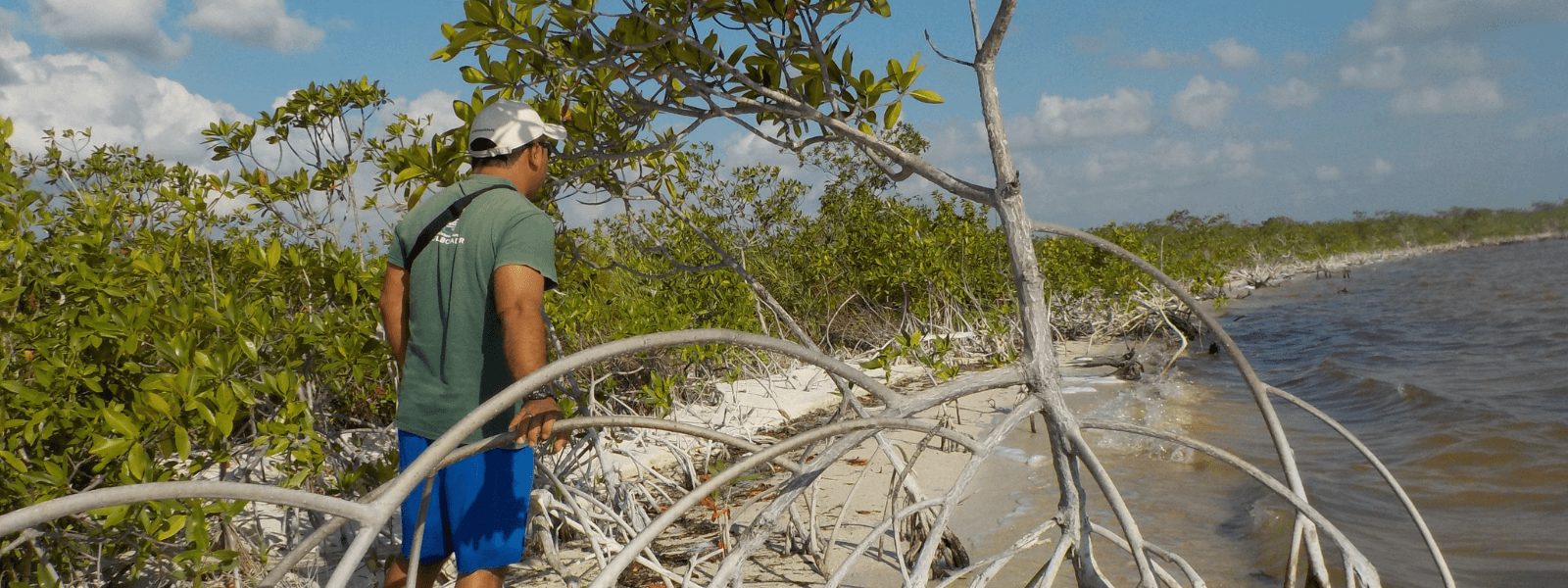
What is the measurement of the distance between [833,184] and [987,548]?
7998mm

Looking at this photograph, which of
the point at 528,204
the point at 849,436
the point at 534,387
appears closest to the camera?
the point at 534,387

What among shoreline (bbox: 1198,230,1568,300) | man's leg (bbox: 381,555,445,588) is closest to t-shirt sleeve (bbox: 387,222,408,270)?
man's leg (bbox: 381,555,445,588)

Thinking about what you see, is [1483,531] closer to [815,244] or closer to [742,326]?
[742,326]

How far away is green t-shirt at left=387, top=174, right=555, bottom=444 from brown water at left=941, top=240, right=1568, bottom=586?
224cm

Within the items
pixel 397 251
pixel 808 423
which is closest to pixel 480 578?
pixel 397 251

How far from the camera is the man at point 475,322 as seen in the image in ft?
6.98

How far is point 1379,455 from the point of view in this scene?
6145mm

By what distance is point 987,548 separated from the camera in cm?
397

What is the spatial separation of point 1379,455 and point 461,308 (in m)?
6.40

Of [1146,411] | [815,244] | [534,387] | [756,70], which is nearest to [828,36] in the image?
[756,70]

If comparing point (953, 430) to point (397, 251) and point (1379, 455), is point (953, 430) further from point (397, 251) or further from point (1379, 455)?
point (1379, 455)

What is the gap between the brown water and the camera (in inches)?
159

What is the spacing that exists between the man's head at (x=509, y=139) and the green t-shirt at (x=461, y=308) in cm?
8

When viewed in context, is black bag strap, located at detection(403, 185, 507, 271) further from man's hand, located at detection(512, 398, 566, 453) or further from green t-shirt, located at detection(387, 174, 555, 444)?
man's hand, located at detection(512, 398, 566, 453)
